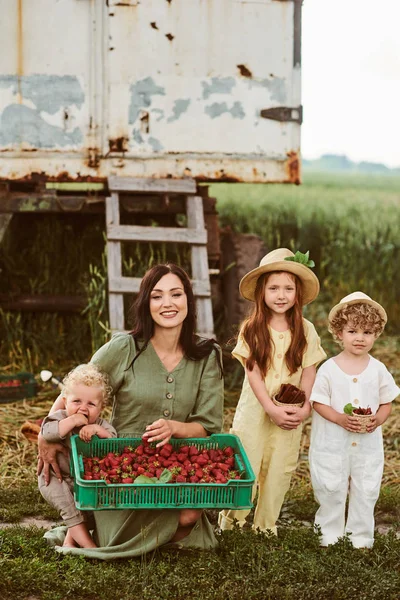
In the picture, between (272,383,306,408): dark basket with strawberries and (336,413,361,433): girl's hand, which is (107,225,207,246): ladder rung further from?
(336,413,361,433): girl's hand

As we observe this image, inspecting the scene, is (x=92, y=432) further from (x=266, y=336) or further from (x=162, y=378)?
(x=266, y=336)

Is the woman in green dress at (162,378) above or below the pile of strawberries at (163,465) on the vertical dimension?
above

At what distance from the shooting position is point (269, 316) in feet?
14.9

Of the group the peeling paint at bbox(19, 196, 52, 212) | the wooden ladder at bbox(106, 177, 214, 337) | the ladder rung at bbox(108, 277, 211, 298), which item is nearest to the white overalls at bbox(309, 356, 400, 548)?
the wooden ladder at bbox(106, 177, 214, 337)

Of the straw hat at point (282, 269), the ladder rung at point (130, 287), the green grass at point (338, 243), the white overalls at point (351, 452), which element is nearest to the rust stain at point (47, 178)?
the ladder rung at point (130, 287)

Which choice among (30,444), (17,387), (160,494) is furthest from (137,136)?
(160,494)

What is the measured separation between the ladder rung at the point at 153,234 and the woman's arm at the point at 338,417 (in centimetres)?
260

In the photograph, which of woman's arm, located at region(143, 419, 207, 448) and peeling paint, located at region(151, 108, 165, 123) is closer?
woman's arm, located at region(143, 419, 207, 448)

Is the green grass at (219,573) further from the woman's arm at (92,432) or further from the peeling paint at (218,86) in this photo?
the peeling paint at (218,86)

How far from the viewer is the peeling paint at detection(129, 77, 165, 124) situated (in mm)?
7176

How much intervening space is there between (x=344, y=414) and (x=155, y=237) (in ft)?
9.21

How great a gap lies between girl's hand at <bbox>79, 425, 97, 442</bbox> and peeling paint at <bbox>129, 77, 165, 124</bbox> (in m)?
3.66

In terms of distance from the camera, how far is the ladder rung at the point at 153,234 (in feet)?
21.7

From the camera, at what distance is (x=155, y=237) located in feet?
22.1
